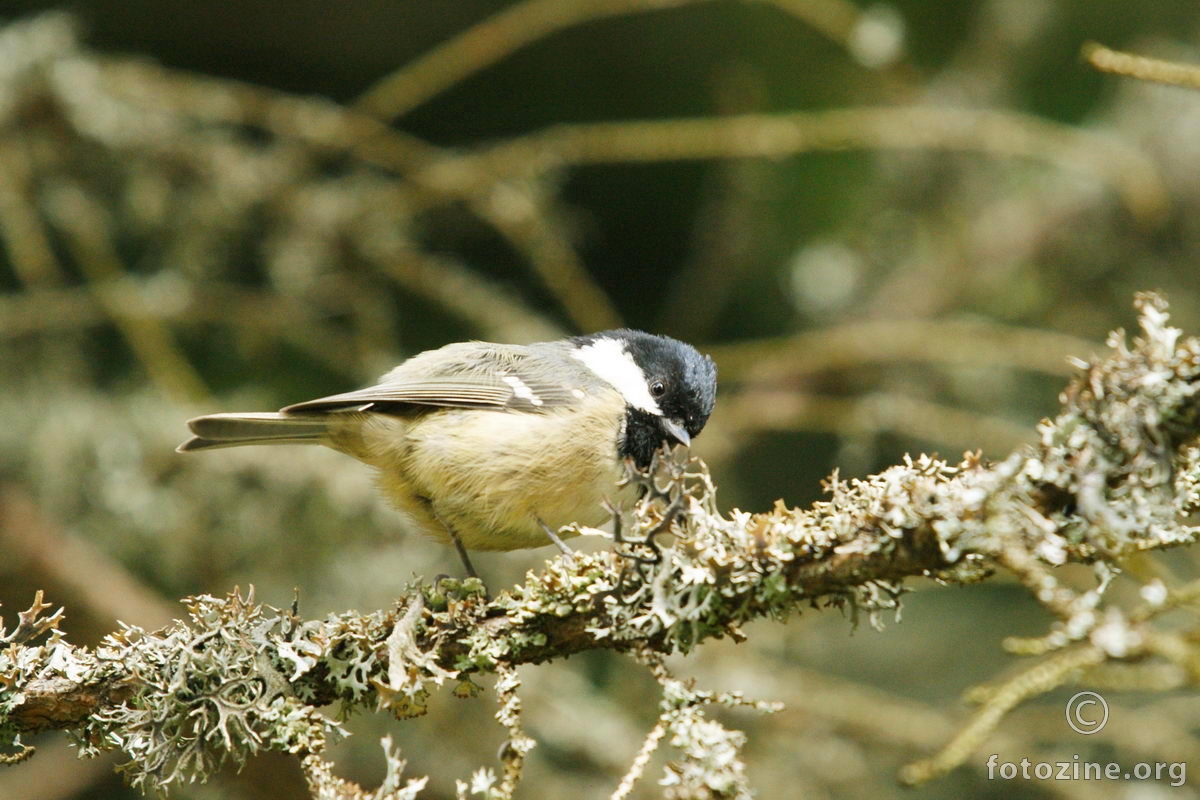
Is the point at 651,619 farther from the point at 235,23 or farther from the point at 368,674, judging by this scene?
the point at 235,23

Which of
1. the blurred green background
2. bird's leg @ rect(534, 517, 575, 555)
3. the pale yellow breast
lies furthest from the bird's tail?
the blurred green background

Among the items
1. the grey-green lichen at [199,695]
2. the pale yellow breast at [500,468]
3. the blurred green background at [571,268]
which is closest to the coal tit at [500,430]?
the pale yellow breast at [500,468]

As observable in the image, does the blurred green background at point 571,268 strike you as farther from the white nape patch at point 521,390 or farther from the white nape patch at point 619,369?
the white nape patch at point 521,390

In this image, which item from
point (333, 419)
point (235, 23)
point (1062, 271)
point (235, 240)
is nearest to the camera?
point (333, 419)

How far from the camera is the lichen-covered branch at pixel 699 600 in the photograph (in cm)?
134

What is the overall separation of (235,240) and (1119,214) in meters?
3.79

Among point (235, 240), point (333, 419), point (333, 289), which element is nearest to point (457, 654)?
point (333, 419)

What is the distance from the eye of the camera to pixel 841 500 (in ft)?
5.15

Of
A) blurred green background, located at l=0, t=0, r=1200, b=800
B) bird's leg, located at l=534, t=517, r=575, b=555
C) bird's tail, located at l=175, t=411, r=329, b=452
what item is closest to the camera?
bird's leg, located at l=534, t=517, r=575, b=555

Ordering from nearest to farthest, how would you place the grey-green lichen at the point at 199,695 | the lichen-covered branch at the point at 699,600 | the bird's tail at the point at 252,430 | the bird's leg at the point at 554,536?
the lichen-covered branch at the point at 699,600, the grey-green lichen at the point at 199,695, the bird's leg at the point at 554,536, the bird's tail at the point at 252,430

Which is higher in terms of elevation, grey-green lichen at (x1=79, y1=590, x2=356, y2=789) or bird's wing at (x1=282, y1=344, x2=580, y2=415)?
bird's wing at (x1=282, y1=344, x2=580, y2=415)

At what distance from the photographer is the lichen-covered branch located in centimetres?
134

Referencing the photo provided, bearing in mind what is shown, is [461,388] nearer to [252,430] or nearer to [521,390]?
[521,390]

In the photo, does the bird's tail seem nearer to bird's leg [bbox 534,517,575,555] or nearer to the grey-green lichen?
bird's leg [bbox 534,517,575,555]
